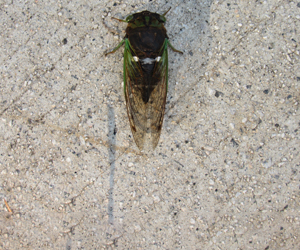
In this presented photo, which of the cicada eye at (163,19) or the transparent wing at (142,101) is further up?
the cicada eye at (163,19)

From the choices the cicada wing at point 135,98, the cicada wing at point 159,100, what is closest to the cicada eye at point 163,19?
the cicada wing at point 159,100

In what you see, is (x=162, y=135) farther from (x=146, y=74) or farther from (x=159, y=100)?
(x=146, y=74)

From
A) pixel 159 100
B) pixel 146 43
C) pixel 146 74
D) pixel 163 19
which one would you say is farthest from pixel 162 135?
pixel 163 19

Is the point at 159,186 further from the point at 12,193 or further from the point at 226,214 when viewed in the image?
the point at 12,193

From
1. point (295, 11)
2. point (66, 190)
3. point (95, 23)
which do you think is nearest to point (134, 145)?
Result: point (66, 190)

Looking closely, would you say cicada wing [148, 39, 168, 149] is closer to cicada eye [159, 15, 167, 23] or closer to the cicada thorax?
the cicada thorax

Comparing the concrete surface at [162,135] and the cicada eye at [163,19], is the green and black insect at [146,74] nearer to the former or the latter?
the cicada eye at [163,19]
